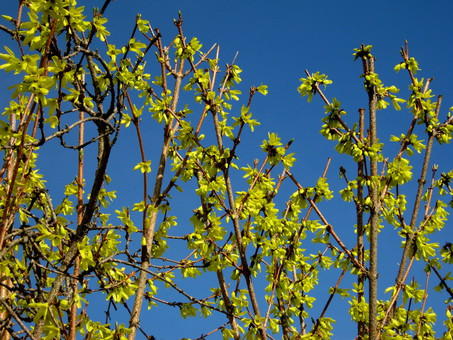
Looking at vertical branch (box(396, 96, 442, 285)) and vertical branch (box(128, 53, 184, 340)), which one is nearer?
vertical branch (box(128, 53, 184, 340))

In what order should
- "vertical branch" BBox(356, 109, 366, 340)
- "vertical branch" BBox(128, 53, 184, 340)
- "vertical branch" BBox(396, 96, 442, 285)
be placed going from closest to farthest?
"vertical branch" BBox(128, 53, 184, 340) → "vertical branch" BBox(396, 96, 442, 285) → "vertical branch" BBox(356, 109, 366, 340)

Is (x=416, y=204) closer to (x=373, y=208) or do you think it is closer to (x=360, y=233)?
(x=373, y=208)

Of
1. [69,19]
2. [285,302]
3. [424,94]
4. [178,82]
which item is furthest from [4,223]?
[424,94]

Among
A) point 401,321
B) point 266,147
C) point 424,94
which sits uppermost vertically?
point 424,94

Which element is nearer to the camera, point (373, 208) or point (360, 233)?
point (373, 208)

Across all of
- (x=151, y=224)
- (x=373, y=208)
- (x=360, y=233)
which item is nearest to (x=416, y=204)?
(x=373, y=208)

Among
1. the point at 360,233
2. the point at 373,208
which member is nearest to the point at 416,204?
the point at 373,208

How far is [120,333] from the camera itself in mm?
4590

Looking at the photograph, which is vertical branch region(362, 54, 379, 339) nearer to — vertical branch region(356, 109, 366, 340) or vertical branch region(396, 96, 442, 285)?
vertical branch region(356, 109, 366, 340)

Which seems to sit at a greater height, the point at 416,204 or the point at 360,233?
the point at 416,204

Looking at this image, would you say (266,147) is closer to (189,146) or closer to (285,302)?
(189,146)

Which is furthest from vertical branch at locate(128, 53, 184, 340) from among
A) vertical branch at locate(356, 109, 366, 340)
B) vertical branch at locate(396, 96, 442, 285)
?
vertical branch at locate(396, 96, 442, 285)

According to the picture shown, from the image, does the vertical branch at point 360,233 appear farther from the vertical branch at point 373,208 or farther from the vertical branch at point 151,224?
the vertical branch at point 151,224

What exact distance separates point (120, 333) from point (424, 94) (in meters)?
→ 4.51
